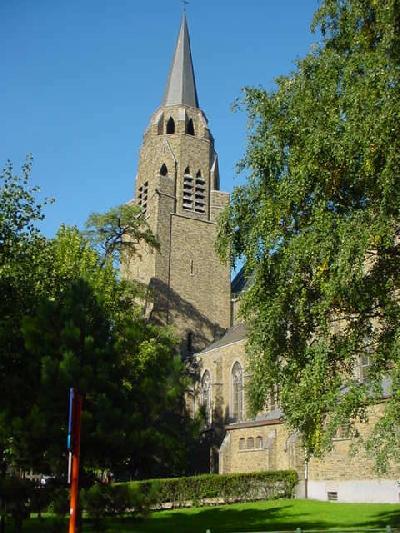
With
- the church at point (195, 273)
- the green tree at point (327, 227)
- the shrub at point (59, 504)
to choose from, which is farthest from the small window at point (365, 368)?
the church at point (195, 273)

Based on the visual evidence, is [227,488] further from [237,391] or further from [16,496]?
[16,496]

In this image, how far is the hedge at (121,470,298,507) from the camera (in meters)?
24.8

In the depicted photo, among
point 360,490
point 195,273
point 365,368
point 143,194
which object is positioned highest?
point 143,194

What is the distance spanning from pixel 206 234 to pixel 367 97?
114ft

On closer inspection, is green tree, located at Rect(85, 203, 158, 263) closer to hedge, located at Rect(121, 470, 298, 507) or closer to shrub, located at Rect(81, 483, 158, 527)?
hedge, located at Rect(121, 470, 298, 507)

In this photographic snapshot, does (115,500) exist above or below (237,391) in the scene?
below

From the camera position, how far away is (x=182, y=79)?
169 feet

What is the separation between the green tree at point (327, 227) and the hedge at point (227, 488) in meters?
12.7

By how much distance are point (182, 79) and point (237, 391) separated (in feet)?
86.4

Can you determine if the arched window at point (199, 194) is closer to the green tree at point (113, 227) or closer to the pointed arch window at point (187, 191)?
the pointed arch window at point (187, 191)

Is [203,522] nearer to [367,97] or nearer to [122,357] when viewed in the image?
[122,357]

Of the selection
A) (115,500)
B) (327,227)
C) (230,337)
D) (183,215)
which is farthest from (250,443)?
(327,227)

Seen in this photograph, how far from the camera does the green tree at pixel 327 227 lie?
11.3 meters

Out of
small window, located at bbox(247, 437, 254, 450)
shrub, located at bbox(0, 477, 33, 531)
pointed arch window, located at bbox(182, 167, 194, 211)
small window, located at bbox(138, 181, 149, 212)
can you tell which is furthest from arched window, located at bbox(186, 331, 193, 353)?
shrub, located at bbox(0, 477, 33, 531)
